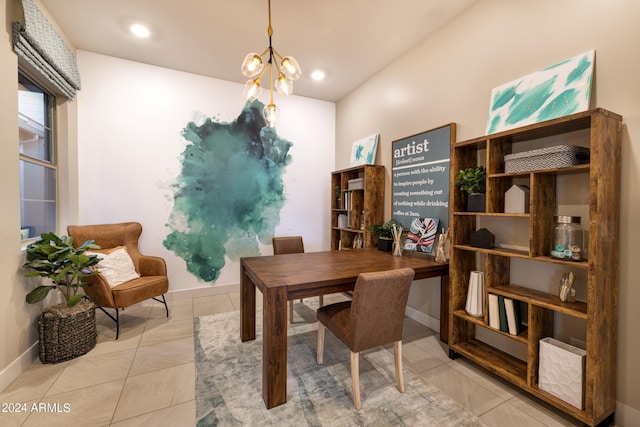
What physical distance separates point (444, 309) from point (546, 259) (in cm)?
102

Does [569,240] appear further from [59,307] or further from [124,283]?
[59,307]

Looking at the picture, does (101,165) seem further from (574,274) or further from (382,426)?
(574,274)

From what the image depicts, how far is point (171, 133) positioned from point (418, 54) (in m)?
3.08

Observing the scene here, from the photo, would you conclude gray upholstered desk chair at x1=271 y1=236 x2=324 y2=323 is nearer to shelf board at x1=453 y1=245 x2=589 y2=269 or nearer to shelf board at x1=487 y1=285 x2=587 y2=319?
shelf board at x1=453 y1=245 x2=589 y2=269

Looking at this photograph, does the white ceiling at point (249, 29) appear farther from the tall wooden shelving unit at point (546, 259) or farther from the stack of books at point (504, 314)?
the stack of books at point (504, 314)

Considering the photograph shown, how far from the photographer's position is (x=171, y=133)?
135 inches

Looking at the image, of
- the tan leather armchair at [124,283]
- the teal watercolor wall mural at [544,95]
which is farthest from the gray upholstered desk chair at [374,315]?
the tan leather armchair at [124,283]

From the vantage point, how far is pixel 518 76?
6.59ft

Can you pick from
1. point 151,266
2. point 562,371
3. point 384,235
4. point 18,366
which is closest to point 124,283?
point 151,266

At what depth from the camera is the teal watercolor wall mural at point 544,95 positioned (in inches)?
64.7

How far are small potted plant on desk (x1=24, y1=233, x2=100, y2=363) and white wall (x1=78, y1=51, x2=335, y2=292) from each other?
1046 mm

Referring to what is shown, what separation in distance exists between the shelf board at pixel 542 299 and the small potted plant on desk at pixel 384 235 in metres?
1.11

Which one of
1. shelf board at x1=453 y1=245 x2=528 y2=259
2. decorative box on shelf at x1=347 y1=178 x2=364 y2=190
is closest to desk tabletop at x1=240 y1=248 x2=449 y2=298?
shelf board at x1=453 y1=245 x2=528 y2=259

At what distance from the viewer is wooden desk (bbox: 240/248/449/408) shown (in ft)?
5.42
